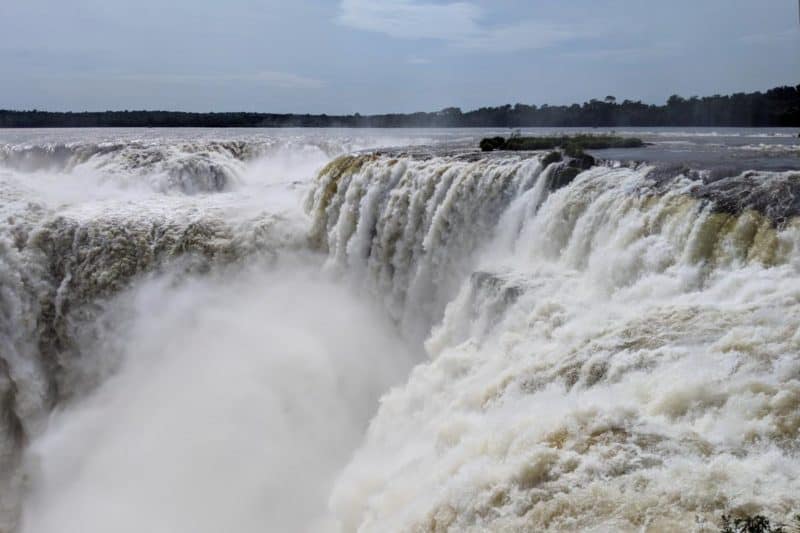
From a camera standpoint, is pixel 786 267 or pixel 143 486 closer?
pixel 786 267

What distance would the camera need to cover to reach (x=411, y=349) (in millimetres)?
12742

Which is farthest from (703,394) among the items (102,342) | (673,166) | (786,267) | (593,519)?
(102,342)

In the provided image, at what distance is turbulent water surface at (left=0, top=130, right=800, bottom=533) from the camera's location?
490cm

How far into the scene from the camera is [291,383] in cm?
1238

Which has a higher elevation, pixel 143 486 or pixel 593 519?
pixel 593 519

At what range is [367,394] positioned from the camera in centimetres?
1230

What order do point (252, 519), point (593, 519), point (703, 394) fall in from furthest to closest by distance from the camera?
1. point (252, 519)
2. point (703, 394)
3. point (593, 519)

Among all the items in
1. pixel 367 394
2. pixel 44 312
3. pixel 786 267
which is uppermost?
pixel 786 267

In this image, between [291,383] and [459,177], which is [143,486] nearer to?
[291,383]

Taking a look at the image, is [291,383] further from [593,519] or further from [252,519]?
[593,519]

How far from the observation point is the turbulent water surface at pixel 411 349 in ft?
16.1

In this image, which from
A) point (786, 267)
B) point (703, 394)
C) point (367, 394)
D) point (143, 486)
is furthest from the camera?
point (367, 394)

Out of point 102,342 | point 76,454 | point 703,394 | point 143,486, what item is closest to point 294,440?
point 143,486

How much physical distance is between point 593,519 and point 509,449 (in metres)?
1.18
